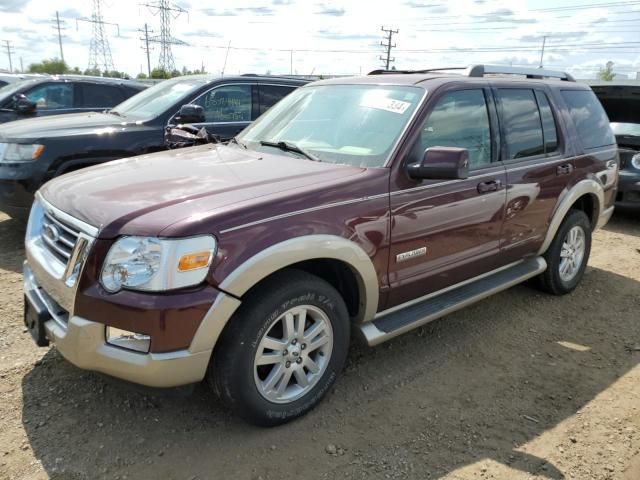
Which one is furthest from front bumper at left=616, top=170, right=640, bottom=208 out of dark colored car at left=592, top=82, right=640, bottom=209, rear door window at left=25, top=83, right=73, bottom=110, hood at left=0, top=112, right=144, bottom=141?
rear door window at left=25, top=83, right=73, bottom=110

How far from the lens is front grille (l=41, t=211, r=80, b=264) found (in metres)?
2.68

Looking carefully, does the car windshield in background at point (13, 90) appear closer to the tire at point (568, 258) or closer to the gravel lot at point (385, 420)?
the gravel lot at point (385, 420)

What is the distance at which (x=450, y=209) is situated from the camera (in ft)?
11.3

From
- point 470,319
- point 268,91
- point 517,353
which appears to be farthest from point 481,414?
point 268,91

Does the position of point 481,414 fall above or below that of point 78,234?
below

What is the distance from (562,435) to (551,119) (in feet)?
8.47

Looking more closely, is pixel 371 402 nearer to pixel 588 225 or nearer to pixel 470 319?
pixel 470 319

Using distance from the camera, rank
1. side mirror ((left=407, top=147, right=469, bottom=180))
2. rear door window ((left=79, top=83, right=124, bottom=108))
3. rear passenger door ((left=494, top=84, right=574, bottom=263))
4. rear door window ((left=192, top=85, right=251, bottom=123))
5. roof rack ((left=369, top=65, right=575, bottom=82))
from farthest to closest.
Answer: rear door window ((left=79, top=83, right=124, bottom=108)), rear door window ((left=192, top=85, right=251, bottom=123)), roof rack ((left=369, top=65, right=575, bottom=82)), rear passenger door ((left=494, top=84, right=574, bottom=263)), side mirror ((left=407, top=147, right=469, bottom=180))

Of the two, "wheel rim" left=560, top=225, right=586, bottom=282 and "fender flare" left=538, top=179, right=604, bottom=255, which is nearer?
"fender flare" left=538, top=179, right=604, bottom=255

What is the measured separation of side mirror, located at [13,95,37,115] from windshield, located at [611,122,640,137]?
8585mm

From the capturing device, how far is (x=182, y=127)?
4.97m

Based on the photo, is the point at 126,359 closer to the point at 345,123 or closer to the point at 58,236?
the point at 58,236

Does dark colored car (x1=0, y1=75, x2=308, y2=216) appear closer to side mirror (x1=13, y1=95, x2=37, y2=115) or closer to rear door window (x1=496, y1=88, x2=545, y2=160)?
side mirror (x1=13, y1=95, x2=37, y2=115)

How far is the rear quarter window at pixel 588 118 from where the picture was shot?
473 centimetres
